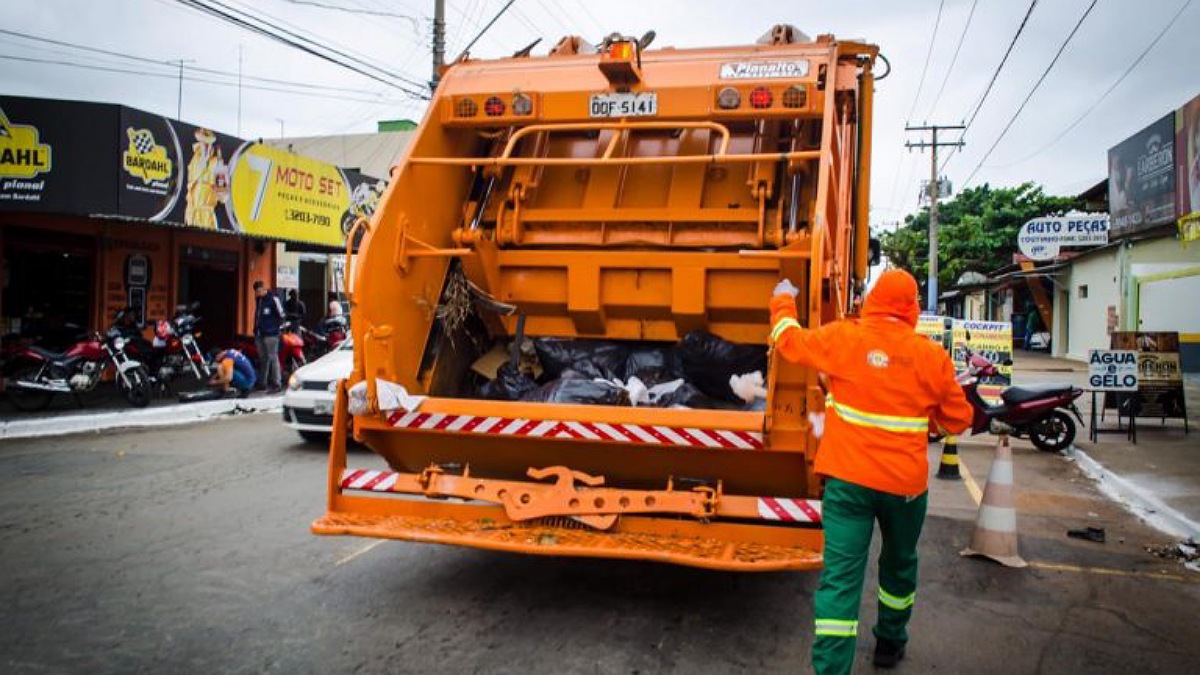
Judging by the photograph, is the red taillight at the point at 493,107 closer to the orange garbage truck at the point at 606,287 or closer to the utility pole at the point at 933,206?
the orange garbage truck at the point at 606,287

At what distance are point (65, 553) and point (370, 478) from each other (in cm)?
220

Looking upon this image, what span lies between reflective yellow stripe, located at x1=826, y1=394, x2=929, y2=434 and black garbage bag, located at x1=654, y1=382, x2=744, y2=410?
1259mm

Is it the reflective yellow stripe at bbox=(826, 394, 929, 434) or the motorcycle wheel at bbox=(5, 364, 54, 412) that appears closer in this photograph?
the reflective yellow stripe at bbox=(826, 394, 929, 434)

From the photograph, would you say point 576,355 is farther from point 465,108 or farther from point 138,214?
point 138,214

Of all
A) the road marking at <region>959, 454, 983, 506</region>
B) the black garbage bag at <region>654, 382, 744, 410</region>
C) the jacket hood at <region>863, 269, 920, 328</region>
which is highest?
the jacket hood at <region>863, 269, 920, 328</region>

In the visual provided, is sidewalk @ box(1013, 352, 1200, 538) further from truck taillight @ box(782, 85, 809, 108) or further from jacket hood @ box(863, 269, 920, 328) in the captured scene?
truck taillight @ box(782, 85, 809, 108)

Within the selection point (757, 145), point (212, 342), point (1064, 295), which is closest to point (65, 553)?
point (757, 145)

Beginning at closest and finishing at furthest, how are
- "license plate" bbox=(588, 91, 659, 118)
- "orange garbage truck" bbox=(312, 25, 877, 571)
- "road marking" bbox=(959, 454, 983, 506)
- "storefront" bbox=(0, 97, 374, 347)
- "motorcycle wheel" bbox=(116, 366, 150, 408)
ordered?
"orange garbage truck" bbox=(312, 25, 877, 571)
"license plate" bbox=(588, 91, 659, 118)
"road marking" bbox=(959, 454, 983, 506)
"storefront" bbox=(0, 97, 374, 347)
"motorcycle wheel" bbox=(116, 366, 150, 408)

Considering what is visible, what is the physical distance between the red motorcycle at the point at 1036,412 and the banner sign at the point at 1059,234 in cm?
1313

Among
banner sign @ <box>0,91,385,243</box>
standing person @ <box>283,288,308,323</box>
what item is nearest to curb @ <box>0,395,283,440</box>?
standing person @ <box>283,288,308,323</box>

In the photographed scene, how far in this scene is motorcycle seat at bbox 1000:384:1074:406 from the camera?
884cm

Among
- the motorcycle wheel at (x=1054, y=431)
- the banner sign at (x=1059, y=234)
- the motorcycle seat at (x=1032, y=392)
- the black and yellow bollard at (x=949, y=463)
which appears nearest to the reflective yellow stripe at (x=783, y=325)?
the black and yellow bollard at (x=949, y=463)

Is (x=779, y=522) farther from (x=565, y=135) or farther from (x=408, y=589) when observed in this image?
(x=565, y=135)

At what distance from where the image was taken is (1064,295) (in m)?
26.0
